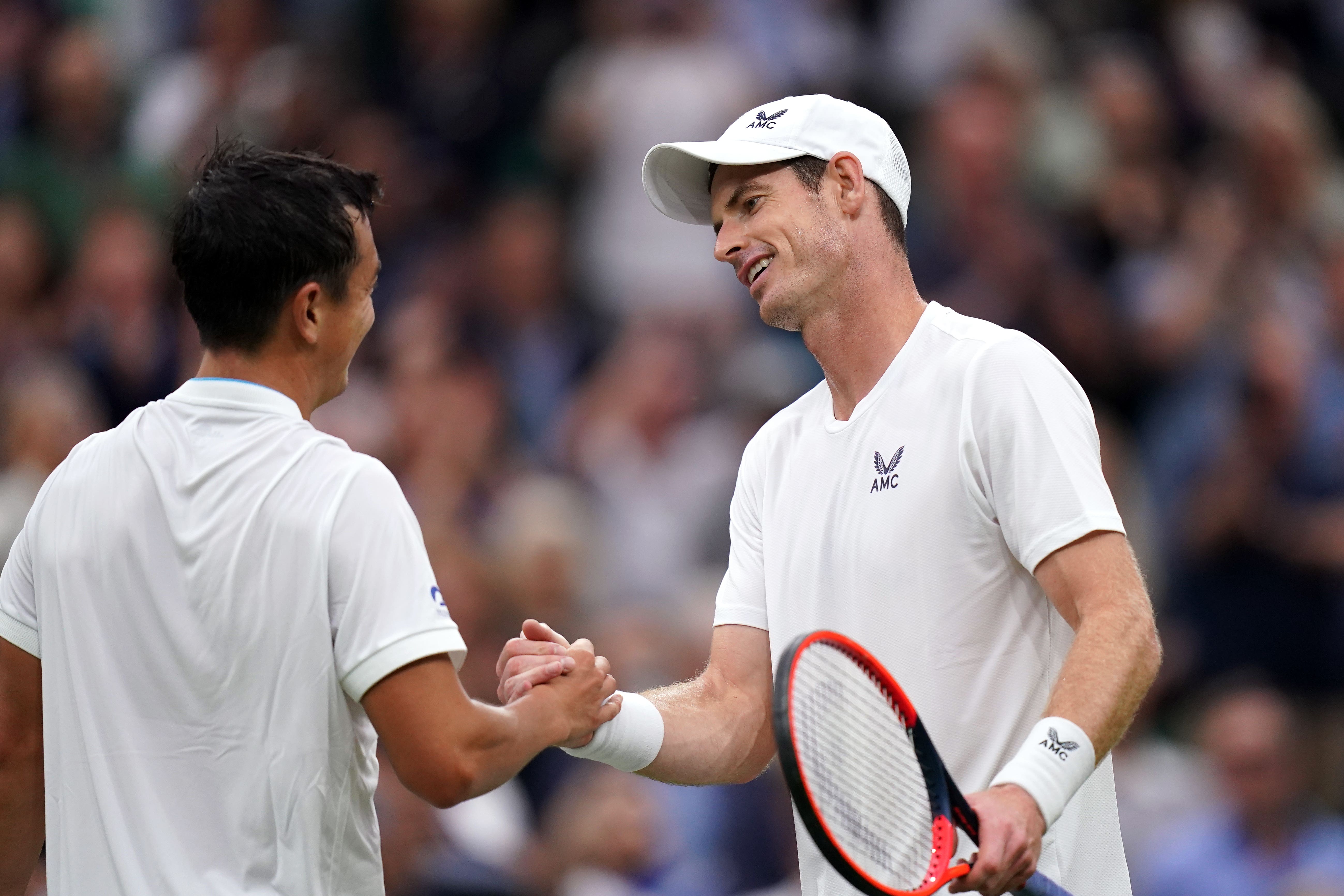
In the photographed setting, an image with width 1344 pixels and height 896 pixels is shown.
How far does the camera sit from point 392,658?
2670 mm

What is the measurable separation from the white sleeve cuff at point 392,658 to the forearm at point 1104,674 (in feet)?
3.59

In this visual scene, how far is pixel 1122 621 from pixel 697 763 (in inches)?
45.0

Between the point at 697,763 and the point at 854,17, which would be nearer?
the point at 697,763

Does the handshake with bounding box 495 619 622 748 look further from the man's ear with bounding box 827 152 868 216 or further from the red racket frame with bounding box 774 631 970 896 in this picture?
the man's ear with bounding box 827 152 868 216

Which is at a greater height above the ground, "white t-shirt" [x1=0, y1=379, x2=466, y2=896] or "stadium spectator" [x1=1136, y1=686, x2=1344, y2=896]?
"white t-shirt" [x1=0, y1=379, x2=466, y2=896]

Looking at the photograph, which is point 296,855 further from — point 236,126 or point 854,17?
point 854,17

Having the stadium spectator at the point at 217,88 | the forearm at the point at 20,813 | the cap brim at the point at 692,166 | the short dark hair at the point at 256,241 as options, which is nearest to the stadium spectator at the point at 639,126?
the stadium spectator at the point at 217,88

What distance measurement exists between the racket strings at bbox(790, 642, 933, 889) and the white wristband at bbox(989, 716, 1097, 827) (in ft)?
0.55

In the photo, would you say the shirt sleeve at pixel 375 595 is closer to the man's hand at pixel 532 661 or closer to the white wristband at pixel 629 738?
the man's hand at pixel 532 661

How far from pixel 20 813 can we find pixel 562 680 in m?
1.02

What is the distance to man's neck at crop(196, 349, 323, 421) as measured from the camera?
9.37ft

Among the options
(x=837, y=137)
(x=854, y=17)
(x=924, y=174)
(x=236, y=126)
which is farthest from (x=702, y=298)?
(x=837, y=137)

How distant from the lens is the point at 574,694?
333cm

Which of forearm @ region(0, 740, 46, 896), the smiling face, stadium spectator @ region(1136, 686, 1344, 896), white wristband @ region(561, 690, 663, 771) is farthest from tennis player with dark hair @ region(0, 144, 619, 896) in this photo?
stadium spectator @ region(1136, 686, 1344, 896)
